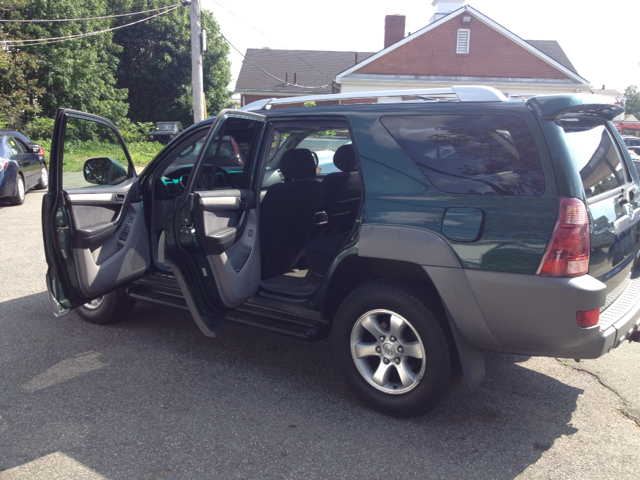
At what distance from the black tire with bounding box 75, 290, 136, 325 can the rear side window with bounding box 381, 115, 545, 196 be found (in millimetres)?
2775

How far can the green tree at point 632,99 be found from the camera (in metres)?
97.3

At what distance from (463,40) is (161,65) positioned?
20743 millimetres

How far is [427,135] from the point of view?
3.27 meters

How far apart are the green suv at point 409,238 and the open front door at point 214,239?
0.04 ft

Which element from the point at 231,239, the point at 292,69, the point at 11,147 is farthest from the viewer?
the point at 292,69

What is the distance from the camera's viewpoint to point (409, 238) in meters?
3.17

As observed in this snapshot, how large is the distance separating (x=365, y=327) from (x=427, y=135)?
1.21 meters

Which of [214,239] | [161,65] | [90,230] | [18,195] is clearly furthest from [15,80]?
[214,239]

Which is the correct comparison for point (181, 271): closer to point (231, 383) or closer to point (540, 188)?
point (231, 383)

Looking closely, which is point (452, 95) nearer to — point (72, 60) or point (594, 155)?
point (594, 155)

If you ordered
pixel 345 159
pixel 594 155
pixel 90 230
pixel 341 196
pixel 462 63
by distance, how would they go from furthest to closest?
pixel 462 63 → pixel 341 196 → pixel 345 159 → pixel 90 230 → pixel 594 155

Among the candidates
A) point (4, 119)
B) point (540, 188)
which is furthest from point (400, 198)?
point (4, 119)

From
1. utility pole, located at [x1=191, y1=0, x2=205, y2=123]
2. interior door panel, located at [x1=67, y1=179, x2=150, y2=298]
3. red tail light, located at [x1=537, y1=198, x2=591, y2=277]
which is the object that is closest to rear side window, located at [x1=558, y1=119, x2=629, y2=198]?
red tail light, located at [x1=537, y1=198, x2=591, y2=277]

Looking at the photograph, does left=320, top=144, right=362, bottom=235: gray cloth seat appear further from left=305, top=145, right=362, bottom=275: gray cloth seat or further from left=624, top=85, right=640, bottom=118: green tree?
left=624, top=85, right=640, bottom=118: green tree
